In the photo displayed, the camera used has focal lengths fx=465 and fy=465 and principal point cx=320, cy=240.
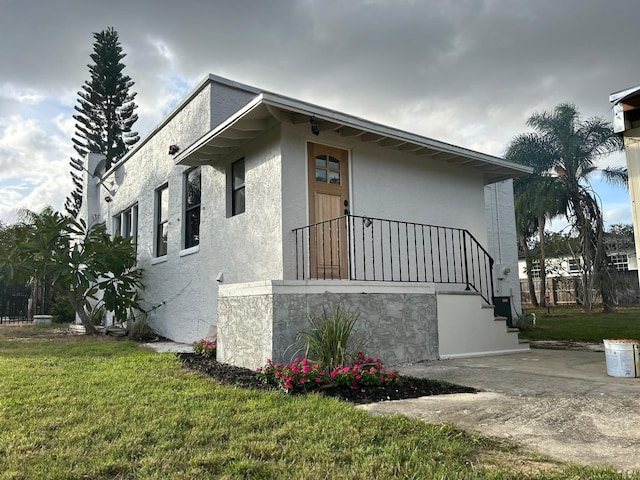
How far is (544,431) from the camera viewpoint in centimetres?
306

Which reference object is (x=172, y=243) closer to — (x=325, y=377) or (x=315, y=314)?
(x=315, y=314)

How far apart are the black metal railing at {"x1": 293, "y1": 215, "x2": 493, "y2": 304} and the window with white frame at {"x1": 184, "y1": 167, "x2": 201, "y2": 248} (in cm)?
327

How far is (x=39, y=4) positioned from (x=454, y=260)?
9.34 m

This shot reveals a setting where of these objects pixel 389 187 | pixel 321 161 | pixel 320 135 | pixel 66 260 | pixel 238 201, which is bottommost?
pixel 66 260

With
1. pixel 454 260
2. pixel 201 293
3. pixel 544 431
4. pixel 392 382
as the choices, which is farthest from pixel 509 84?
pixel 544 431

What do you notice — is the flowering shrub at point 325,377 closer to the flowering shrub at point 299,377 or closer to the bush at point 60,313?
the flowering shrub at point 299,377

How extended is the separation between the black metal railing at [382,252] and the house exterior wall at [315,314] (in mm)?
935

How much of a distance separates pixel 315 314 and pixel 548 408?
8.63 ft

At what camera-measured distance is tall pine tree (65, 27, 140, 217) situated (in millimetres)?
24234

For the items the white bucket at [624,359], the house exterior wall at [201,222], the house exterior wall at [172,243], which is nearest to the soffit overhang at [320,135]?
the house exterior wall at [201,222]

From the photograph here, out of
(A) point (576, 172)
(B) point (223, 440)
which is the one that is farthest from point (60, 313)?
(A) point (576, 172)

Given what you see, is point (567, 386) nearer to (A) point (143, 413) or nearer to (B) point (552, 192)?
(A) point (143, 413)

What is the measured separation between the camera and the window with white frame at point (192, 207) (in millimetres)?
9305

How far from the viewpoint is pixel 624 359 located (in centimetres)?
491
